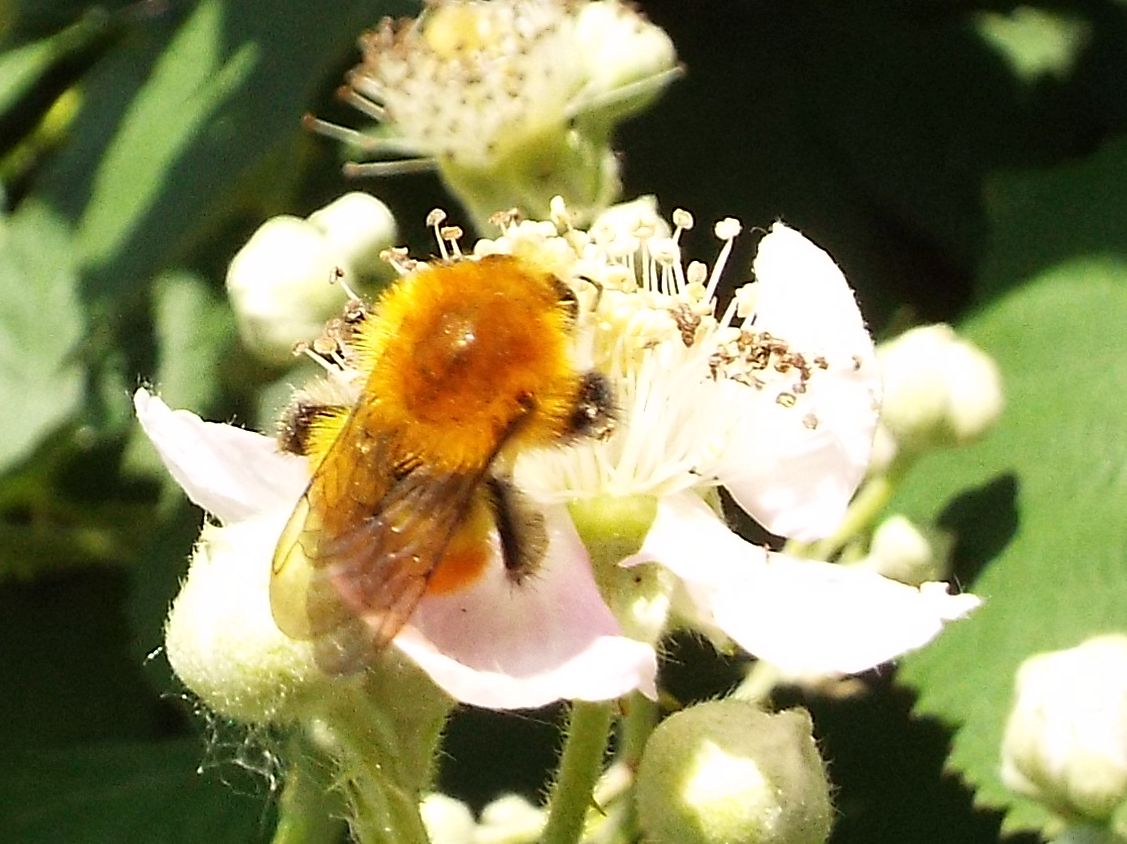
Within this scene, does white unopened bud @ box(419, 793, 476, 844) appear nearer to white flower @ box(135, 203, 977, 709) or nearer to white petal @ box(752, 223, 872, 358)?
white flower @ box(135, 203, 977, 709)

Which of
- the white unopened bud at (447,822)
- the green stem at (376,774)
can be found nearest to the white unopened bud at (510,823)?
the white unopened bud at (447,822)

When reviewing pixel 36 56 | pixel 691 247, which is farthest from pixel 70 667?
pixel 691 247

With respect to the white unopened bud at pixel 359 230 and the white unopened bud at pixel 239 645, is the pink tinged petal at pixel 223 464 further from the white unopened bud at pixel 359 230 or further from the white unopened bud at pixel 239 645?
the white unopened bud at pixel 359 230

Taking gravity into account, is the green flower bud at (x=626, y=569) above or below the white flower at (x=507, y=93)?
below

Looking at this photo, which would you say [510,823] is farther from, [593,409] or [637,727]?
[593,409]

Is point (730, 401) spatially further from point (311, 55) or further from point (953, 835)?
point (953, 835)

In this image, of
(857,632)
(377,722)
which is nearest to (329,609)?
(377,722)

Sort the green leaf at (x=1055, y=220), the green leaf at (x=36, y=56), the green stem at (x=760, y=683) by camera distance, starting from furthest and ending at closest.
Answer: the green leaf at (x=1055, y=220) < the green leaf at (x=36, y=56) < the green stem at (x=760, y=683)
